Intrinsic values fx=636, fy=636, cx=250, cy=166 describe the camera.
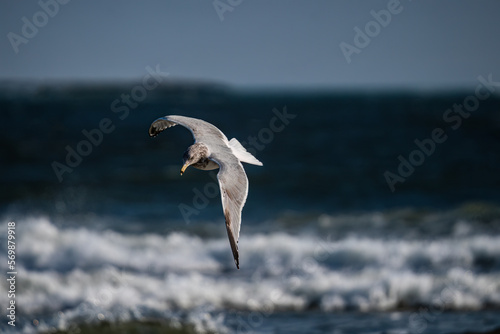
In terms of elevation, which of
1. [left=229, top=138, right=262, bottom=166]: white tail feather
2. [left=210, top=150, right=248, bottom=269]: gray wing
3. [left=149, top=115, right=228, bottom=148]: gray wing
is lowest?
[left=210, top=150, right=248, bottom=269]: gray wing

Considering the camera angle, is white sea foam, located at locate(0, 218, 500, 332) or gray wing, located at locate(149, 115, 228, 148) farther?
white sea foam, located at locate(0, 218, 500, 332)

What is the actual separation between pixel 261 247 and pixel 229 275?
4.02 ft

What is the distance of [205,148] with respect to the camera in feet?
17.8

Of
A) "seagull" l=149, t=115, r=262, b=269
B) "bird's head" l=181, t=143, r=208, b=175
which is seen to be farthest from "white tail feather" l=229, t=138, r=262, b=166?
"bird's head" l=181, t=143, r=208, b=175

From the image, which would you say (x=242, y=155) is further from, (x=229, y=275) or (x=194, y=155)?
(x=229, y=275)

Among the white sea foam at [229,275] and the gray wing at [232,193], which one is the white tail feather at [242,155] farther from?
the white sea foam at [229,275]

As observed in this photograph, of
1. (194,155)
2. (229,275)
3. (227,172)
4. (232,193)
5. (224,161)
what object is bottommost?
A: (229,275)

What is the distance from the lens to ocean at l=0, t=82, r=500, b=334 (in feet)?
24.2

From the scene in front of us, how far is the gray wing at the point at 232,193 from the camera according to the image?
14.3ft

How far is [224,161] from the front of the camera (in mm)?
5078

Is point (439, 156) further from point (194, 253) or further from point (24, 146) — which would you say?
point (24, 146)

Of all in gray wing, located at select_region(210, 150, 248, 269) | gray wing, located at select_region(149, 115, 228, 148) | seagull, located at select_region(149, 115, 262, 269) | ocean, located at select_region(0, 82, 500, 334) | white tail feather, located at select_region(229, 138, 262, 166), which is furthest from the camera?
ocean, located at select_region(0, 82, 500, 334)

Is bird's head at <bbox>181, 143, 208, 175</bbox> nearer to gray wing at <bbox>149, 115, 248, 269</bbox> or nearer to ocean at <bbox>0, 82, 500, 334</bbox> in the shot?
gray wing at <bbox>149, 115, 248, 269</bbox>

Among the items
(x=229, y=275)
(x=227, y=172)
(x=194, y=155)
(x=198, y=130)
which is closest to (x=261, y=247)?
(x=229, y=275)
